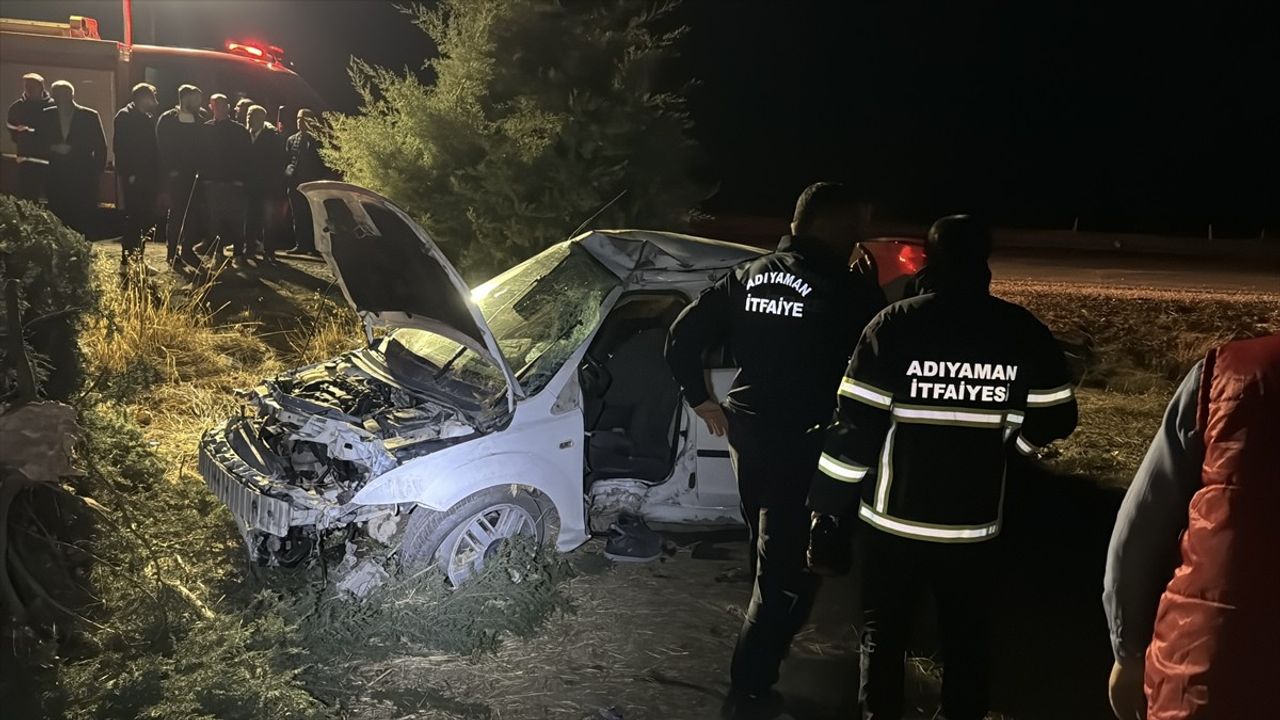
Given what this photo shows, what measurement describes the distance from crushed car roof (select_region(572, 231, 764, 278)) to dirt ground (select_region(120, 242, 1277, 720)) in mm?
1464

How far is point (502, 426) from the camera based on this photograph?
437 centimetres

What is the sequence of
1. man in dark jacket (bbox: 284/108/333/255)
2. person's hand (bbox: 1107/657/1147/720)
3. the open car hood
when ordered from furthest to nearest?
man in dark jacket (bbox: 284/108/333/255), the open car hood, person's hand (bbox: 1107/657/1147/720)

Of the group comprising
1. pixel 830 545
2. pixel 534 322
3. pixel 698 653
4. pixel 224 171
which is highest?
pixel 224 171

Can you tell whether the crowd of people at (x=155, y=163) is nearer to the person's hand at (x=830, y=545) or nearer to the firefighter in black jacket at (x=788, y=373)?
the firefighter in black jacket at (x=788, y=373)

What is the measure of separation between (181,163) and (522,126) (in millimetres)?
4578

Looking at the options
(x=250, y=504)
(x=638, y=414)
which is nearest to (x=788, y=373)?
(x=638, y=414)

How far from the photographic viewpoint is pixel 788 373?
3566 mm

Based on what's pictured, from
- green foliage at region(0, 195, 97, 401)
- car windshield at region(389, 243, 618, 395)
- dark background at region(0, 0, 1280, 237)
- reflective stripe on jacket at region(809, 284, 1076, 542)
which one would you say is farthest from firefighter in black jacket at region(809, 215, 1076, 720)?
dark background at region(0, 0, 1280, 237)

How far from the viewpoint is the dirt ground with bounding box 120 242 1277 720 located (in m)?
3.78

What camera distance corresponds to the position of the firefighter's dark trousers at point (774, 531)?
3590 mm

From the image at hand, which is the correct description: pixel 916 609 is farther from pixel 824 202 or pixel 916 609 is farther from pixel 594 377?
pixel 594 377

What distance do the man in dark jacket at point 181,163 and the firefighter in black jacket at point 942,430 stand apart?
9378 millimetres

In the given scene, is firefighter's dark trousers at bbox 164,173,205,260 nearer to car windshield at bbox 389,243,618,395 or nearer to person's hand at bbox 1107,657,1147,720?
car windshield at bbox 389,243,618,395

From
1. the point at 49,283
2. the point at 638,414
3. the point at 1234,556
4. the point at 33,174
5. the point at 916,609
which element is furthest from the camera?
the point at 33,174
